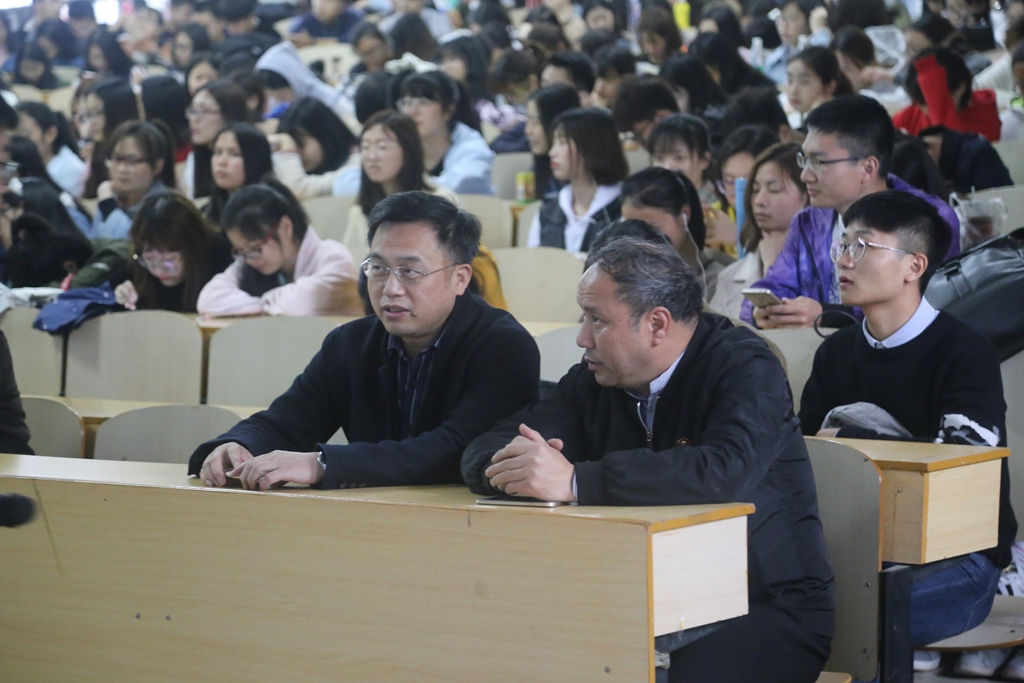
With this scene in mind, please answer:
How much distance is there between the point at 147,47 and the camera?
34.2ft

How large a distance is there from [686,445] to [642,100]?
391 centimetres

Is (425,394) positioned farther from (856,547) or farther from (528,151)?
(528,151)

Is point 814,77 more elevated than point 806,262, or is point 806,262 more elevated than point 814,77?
point 814,77

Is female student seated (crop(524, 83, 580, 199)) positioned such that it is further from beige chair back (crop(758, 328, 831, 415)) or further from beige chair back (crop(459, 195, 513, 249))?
beige chair back (crop(758, 328, 831, 415))

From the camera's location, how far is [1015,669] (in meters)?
2.45

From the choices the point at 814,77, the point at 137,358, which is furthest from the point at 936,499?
the point at 814,77

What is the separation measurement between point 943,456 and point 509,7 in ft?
31.2

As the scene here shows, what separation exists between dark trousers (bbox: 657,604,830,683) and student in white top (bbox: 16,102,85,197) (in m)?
5.53

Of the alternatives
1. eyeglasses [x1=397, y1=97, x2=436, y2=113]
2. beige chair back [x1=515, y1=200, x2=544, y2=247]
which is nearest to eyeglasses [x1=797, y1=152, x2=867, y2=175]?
beige chair back [x1=515, y1=200, x2=544, y2=247]

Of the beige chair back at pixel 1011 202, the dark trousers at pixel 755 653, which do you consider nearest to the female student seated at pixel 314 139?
the beige chair back at pixel 1011 202

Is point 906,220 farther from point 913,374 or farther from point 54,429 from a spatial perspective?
point 54,429

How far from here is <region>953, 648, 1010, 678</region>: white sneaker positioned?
246 cm

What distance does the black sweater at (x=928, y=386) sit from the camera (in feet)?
7.30

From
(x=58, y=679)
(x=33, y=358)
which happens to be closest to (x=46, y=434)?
(x=33, y=358)
